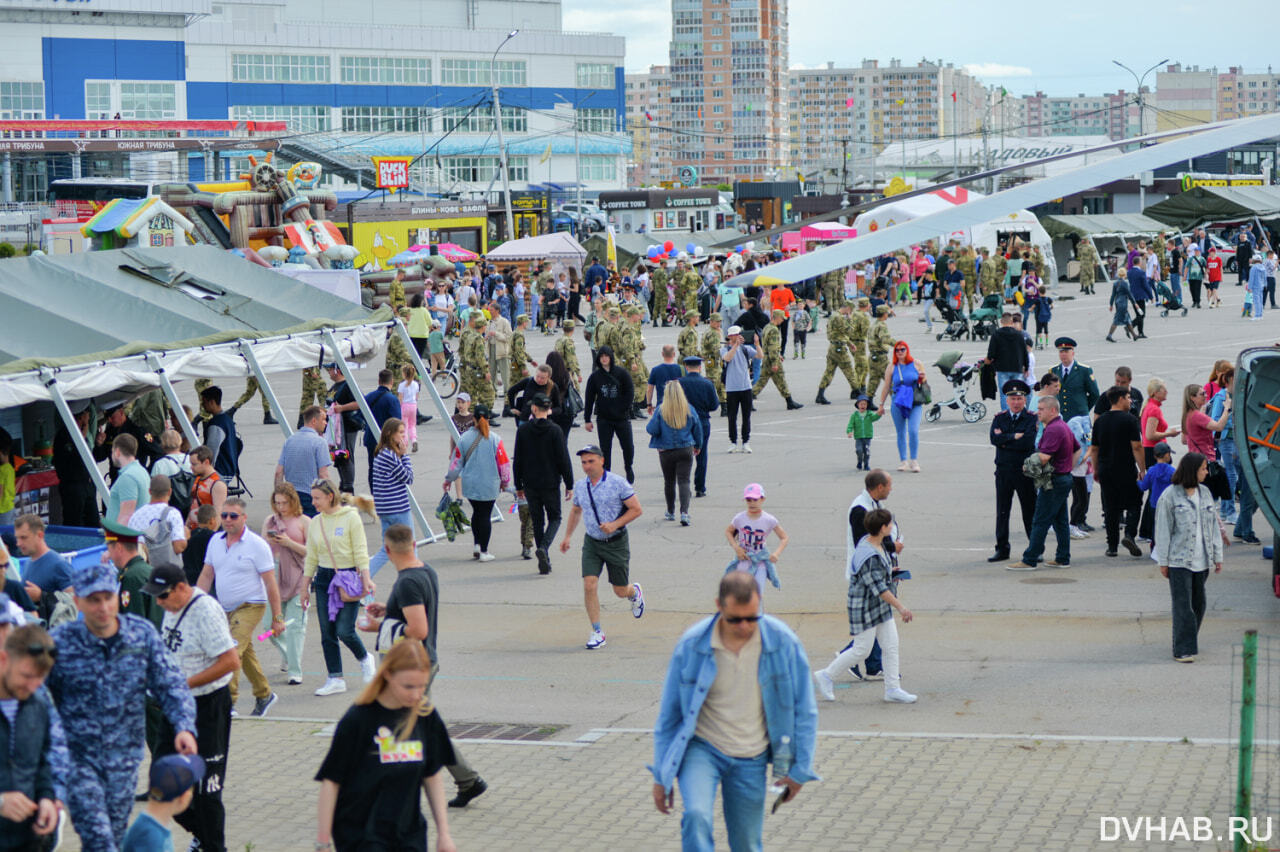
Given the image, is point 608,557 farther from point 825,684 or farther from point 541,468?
point 541,468

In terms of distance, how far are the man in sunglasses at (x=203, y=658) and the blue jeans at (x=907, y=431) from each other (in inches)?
481

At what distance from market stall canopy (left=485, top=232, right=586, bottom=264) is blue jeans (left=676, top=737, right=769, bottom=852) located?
130ft

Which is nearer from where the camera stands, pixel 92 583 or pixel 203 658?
pixel 92 583

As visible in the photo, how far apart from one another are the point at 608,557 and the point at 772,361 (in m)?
12.5

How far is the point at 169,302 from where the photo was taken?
16297 mm

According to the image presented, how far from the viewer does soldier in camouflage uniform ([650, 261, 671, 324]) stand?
133 ft

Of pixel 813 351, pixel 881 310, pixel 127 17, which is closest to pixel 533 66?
pixel 127 17

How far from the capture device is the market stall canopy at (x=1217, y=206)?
54781mm

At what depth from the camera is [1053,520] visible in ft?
45.0

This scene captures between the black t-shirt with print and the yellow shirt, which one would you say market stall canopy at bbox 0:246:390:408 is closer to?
the black t-shirt with print

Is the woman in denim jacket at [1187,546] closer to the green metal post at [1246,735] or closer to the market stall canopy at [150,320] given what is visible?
the green metal post at [1246,735]

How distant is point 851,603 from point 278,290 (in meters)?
9.81

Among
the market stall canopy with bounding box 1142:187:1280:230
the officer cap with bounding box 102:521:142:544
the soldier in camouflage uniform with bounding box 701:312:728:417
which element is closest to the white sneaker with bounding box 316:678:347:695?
the officer cap with bounding box 102:521:142:544

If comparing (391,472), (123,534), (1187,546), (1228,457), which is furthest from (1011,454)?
(123,534)
